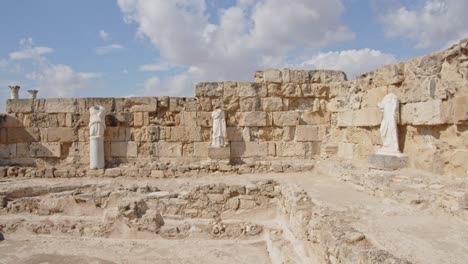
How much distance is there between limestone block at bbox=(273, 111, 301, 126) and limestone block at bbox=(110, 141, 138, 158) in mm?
4632

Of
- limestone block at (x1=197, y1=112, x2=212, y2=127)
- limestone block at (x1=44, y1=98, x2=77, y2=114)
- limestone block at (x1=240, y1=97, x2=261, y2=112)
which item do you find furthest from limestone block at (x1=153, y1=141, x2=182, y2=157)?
limestone block at (x1=44, y1=98, x2=77, y2=114)

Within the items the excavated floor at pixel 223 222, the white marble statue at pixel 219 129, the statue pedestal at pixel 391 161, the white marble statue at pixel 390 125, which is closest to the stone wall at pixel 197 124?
the white marble statue at pixel 219 129

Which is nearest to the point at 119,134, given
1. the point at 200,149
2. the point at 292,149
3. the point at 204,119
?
the point at 200,149

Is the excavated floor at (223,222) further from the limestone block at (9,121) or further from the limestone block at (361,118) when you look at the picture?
the limestone block at (9,121)

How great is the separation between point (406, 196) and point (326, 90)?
250 inches

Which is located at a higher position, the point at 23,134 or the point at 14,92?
the point at 14,92

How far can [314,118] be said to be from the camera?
1135 cm

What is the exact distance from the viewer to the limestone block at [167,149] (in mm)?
11031

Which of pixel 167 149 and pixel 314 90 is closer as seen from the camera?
pixel 167 149

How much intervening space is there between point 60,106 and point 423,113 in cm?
1054

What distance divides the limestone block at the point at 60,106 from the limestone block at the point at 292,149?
680cm

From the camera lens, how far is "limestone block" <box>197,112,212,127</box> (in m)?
11.1

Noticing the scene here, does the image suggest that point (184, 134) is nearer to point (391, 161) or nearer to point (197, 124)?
point (197, 124)

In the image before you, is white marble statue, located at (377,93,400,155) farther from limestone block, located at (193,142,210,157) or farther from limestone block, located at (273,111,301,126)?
limestone block, located at (193,142,210,157)
